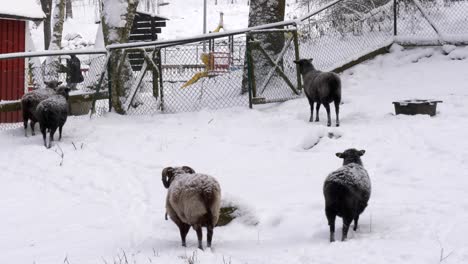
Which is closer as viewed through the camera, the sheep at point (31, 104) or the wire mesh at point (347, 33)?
the sheep at point (31, 104)

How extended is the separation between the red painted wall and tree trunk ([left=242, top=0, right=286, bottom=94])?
5.68m

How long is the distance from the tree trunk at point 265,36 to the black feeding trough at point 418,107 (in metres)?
3.31

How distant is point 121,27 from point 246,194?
6.86m

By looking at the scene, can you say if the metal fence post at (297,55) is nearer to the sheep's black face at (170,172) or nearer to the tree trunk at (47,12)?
A: the sheep's black face at (170,172)

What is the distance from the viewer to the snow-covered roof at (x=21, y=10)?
14906 mm

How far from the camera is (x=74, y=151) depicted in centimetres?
998

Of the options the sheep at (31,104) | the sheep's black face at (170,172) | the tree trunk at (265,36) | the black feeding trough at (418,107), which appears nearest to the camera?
the sheep's black face at (170,172)

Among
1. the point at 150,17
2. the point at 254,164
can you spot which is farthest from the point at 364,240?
the point at 150,17

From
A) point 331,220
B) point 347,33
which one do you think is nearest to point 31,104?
point 331,220

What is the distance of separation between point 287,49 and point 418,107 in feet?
11.7

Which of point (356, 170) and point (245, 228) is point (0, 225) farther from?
point (356, 170)

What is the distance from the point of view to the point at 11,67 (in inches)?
615

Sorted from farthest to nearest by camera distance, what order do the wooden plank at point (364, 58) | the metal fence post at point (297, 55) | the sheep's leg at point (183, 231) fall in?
the wooden plank at point (364, 58) < the metal fence post at point (297, 55) < the sheep's leg at point (183, 231)

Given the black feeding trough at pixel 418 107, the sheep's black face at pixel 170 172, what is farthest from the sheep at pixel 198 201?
the black feeding trough at pixel 418 107
